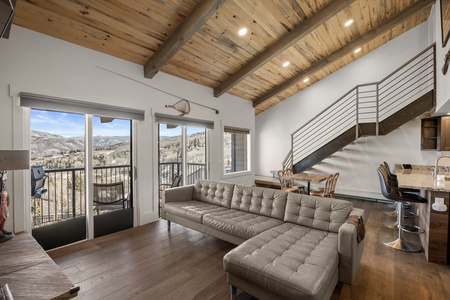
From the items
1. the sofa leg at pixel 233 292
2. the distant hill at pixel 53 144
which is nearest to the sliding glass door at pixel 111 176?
the distant hill at pixel 53 144

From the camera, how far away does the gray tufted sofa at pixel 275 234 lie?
1.59m

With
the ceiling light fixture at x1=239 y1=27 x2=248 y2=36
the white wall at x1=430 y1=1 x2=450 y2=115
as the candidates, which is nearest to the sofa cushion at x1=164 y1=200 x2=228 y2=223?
the ceiling light fixture at x1=239 y1=27 x2=248 y2=36

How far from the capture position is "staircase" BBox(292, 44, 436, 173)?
14.3 feet

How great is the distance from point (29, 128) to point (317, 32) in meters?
5.16

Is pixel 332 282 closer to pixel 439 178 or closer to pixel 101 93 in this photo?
pixel 439 178

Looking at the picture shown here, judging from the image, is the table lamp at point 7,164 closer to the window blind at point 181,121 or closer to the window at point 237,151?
the window blind at point 181,121

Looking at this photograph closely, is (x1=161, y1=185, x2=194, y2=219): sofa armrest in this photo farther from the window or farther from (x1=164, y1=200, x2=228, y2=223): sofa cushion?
the window

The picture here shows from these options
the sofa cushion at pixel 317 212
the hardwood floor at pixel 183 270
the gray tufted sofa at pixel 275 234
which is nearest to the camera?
the gray tufted sofa at pixel 275 234

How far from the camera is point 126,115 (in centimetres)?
359

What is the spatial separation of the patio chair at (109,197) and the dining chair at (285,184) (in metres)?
3.36

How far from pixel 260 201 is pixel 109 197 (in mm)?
2527

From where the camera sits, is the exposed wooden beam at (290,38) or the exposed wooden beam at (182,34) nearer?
the exposed wooden beam at (182,34)

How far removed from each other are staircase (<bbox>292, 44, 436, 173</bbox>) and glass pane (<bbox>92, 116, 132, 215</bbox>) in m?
4.35

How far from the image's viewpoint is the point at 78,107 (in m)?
3.06
